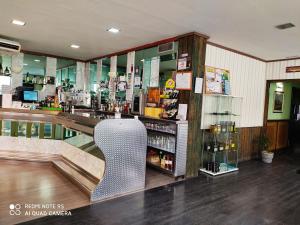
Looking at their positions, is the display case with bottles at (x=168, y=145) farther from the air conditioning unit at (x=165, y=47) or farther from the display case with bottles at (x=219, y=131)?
the air conditioning unit at (x=165, y=47)

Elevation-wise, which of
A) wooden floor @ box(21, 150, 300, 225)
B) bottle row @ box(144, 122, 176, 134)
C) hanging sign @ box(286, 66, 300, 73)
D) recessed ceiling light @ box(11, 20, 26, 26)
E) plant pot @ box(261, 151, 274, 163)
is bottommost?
wooden floor @ box(21, 150, 300, 225)

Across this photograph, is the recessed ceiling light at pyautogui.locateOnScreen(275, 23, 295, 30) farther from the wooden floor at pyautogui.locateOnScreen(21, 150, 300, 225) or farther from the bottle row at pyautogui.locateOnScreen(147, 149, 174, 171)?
the bottle row at pyautogui.locateOnScreen(147, 149, 174, 171)

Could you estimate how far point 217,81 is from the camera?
16.5 ft

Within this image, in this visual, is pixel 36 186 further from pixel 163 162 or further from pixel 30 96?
pixel 30 96

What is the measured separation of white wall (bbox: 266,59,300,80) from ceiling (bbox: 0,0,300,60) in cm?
45

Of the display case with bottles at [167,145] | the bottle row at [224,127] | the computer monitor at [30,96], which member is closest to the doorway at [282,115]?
the bottle row at [224,127]

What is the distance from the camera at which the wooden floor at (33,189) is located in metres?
3.05

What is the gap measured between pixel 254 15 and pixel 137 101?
3.24 m

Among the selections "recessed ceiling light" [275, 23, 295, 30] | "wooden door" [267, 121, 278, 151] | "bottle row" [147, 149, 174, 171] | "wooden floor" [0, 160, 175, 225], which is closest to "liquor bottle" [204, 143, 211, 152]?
"bottle row" [147, 149, 174, 171]

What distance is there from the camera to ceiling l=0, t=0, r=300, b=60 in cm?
323

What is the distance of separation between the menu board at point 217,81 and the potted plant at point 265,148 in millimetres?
2191

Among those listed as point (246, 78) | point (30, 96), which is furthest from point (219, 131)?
point (30, 96)

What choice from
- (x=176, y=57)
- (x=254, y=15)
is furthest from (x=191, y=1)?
(x=176, y=57)

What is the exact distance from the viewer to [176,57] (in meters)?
4.80
